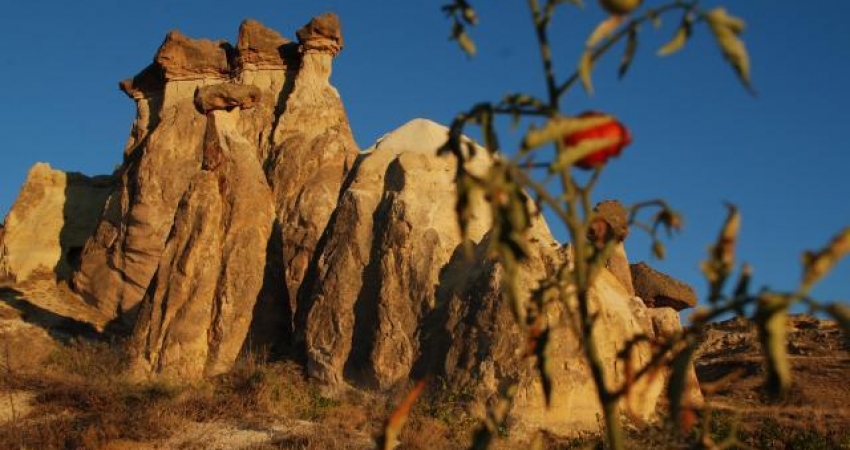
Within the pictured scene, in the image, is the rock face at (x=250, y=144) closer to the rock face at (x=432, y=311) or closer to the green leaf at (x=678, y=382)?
the rock face at (x=432, y=311)

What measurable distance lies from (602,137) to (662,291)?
66.9 ft

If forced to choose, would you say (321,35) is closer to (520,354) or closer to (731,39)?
(520,354)

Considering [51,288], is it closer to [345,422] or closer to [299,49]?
[299,49]

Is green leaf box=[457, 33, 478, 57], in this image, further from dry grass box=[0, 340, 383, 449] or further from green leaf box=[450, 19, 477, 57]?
dry grass box=[0, 340, 383, 449]

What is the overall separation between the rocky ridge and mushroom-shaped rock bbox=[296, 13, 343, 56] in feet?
0.12

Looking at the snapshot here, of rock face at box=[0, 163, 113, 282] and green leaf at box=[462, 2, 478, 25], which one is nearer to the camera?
green leaf at box=[462, 2, 478, 25]

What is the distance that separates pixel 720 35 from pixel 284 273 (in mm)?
16662

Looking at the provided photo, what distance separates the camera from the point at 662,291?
70.7ft

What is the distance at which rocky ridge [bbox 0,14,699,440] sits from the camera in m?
14.5

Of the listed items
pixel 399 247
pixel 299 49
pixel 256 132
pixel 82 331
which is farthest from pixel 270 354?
pixel 299 49

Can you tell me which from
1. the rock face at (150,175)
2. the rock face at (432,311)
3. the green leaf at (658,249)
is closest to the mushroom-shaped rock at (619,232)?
the rock face at (432,311)

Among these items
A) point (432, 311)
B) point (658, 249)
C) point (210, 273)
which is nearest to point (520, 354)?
point (432, 311)

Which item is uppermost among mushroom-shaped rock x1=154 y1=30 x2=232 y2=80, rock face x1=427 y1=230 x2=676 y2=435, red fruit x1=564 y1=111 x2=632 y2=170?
mushroom-shaped rock x1=154 y1=30 x2=232 y2=80

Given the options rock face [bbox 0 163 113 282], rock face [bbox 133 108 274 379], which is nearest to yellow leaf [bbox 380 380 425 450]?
rock face [bbox 133 108 274 379]
